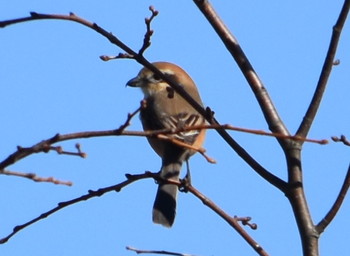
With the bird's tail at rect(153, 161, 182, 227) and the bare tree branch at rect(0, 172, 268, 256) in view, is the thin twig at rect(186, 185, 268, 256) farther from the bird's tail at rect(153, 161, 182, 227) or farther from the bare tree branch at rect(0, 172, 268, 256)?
the bird's tail at rect(153, 161, 182, 227)

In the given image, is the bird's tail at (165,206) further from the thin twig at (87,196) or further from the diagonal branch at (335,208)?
the diagonal branch at (335,208)

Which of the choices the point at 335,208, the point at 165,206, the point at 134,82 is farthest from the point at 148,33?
the point at 134,82

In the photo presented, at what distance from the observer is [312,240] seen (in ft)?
10.4

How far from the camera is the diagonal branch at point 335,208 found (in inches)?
127

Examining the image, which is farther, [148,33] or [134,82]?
[134,82]

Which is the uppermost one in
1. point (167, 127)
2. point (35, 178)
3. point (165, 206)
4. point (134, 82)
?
point (134, 82)

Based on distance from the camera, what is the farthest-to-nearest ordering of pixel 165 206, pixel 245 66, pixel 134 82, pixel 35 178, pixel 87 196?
pixel 134 82 < pixel 165 206 < pixel 245 66 < pixel 87 196 < pixel 35 178

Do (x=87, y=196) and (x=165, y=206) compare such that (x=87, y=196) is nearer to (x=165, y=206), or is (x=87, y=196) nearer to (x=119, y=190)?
(x=119, y=190)

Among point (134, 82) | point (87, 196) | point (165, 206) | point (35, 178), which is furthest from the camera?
point (134, 82)

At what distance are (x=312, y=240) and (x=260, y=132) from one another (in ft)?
3.01

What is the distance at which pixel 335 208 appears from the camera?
3.24 metres

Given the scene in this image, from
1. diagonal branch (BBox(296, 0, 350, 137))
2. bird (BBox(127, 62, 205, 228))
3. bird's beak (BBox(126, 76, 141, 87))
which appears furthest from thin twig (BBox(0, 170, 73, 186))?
bird's beak (BBox(126, 76, 141, 87))

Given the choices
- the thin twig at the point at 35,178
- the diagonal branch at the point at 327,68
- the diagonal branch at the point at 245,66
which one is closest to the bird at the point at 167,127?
the diagonal branch at the point at 245,66

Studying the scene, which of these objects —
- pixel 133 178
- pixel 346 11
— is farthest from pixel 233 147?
pixel 346 11
